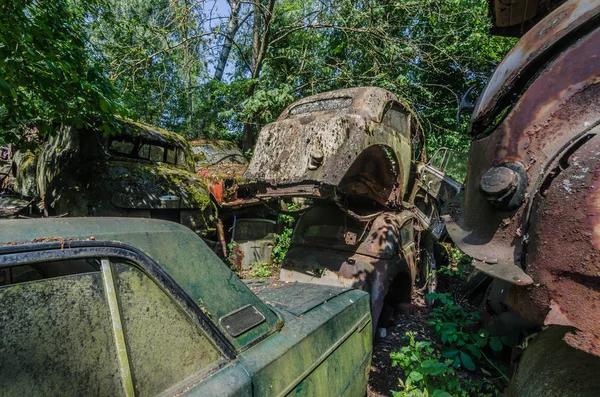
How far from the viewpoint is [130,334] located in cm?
101

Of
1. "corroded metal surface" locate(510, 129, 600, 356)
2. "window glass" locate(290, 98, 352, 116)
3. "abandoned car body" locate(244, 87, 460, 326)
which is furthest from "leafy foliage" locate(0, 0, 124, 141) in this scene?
"corroded metal surface" locate(510, 129, 600, 356)

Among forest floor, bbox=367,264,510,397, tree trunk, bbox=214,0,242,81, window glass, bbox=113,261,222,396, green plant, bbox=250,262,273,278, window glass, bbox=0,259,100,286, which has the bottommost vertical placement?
green plant, bbox=250,262,273,278

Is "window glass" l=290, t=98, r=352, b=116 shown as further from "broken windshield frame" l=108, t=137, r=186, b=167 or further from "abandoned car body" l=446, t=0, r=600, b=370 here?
"broken windshield frame" l=108, t=137, r=186, b=167

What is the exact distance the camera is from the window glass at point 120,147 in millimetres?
4793

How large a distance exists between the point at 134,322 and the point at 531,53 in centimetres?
210

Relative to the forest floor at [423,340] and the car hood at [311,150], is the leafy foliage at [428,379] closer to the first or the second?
the forest floor at [423,340]

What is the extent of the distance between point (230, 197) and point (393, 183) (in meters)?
3.53

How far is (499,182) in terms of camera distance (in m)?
1.42

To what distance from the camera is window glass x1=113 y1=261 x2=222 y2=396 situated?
1.01 metres

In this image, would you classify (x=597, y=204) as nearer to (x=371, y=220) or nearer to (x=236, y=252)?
(x=371, y=220)

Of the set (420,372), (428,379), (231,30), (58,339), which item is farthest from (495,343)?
(231,30)

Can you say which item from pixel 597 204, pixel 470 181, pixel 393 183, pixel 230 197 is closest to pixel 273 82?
pixel 230 197

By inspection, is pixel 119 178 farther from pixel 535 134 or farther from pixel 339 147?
pixel 535 134

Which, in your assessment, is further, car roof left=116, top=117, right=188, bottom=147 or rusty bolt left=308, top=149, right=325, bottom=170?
car roof left=116, top=117, right=188, bottom=147
